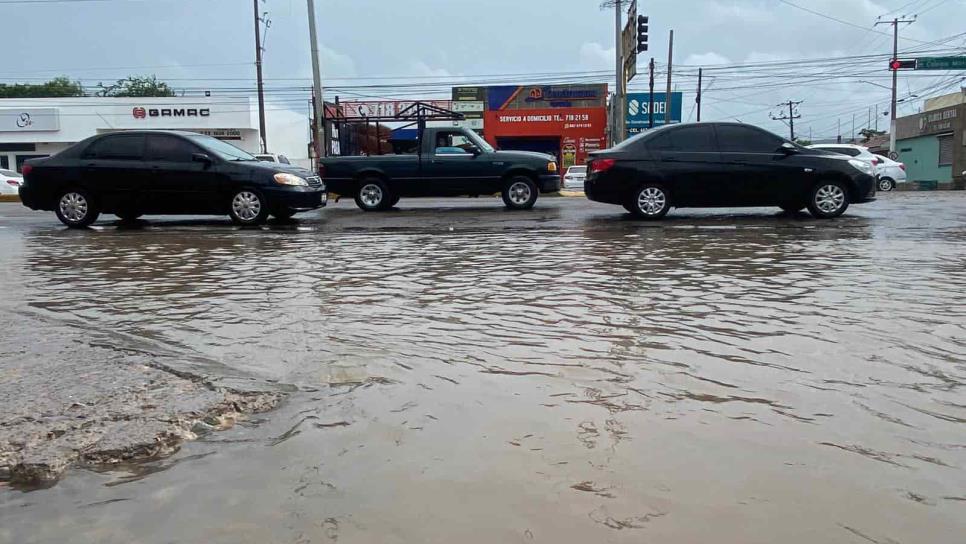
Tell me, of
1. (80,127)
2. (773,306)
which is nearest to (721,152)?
(773,306)

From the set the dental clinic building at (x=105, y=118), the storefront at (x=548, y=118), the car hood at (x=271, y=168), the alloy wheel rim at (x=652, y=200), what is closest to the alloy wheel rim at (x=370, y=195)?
the car hood at (x=271, y=168)

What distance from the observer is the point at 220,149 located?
1177cm

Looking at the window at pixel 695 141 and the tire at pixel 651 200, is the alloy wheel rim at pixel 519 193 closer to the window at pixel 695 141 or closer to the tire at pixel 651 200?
the tire at pixel 651 200

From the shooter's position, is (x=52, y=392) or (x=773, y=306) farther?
(x=773, y=306)

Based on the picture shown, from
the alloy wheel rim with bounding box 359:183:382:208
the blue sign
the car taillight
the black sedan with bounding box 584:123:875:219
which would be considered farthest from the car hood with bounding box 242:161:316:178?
the blue sign

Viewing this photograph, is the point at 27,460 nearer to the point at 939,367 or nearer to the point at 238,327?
the point at 238,327

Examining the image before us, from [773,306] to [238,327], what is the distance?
351cm

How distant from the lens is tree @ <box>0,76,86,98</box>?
225 feet

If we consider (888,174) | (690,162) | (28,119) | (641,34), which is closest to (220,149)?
(690,162)

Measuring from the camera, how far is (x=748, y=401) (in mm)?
3156

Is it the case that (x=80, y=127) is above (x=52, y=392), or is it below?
above

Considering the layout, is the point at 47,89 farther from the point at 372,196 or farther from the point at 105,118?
the point at 372,196

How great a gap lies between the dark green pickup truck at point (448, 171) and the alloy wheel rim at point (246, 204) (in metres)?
3.05

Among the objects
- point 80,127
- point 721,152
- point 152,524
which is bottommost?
point 152,524
